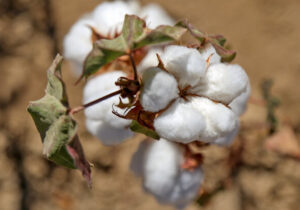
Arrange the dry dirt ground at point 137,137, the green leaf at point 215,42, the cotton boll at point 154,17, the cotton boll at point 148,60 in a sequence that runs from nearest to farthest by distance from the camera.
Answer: the green leaf at point 215,42
the cotton boll at point 148,60
the cotton boll at point 154,17
the dry dirt ground at point 137,137

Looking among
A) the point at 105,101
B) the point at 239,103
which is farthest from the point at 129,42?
the point at 239,103

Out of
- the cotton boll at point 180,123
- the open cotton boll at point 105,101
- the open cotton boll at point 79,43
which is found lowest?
Result: the open cotton boll at point 105,101

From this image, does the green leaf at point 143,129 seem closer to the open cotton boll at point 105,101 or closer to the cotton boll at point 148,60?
the open cotton boll at point 105,101

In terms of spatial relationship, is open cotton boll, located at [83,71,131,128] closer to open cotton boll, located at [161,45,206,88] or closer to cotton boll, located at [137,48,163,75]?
cotton boll, located at [137,48,163,75]

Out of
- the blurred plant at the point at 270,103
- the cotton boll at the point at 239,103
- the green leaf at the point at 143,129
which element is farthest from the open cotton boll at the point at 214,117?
the blurred plant at the point at 270,103

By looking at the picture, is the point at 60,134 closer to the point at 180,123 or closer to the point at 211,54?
the point at 180,123

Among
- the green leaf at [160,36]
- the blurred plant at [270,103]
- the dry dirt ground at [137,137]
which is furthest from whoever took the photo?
the dry dirt ground at [137,137]

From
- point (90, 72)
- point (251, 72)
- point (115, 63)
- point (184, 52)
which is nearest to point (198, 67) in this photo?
point (184, 52)

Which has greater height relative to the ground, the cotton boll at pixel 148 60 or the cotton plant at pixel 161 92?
the cotton plant at pixel 161 92
